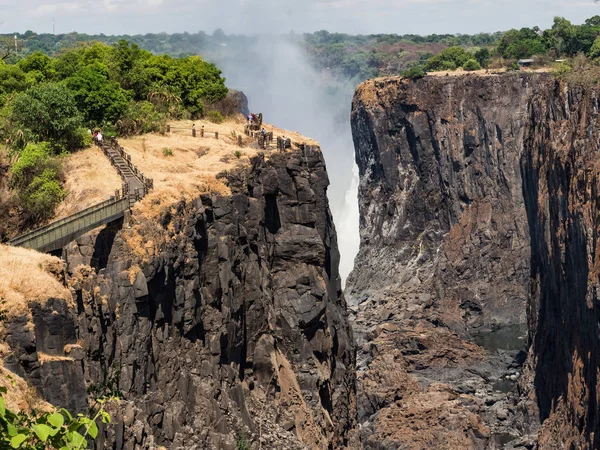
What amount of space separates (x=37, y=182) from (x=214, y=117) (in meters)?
30.3

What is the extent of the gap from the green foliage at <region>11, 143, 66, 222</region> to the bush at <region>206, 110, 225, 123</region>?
25.5m

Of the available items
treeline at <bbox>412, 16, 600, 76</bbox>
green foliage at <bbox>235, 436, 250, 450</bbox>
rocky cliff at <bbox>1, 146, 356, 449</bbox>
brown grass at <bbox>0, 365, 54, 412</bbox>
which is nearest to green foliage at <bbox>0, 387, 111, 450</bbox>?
brown grass at <bbox>0, 365, 54, 412</bbox>

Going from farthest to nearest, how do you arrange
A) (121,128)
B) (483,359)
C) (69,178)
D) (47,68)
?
(483,359), (47,68), (121,128), (69,178)

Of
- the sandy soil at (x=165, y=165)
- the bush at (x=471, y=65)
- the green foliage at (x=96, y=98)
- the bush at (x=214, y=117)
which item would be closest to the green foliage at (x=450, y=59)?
the bush at (x=471, y=65)

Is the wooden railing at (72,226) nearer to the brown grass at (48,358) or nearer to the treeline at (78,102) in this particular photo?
the treeline at (78,102)

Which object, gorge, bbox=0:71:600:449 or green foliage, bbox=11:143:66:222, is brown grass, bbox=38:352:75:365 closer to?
gorge, bbox=0:71:600:449

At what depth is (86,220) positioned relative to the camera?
54844 millimetres

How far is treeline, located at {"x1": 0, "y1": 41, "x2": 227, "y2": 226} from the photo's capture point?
62875 millimetres

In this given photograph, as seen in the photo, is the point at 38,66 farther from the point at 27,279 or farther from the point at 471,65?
the point at 471,65

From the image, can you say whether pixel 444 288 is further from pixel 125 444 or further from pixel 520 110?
pixel 125 444

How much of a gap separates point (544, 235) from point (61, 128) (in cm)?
6893

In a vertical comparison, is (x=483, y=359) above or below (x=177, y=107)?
below

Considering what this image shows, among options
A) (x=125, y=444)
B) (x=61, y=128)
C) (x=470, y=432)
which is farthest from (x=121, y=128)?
(x=470, y=432)

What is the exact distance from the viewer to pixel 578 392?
10119 centimetres
